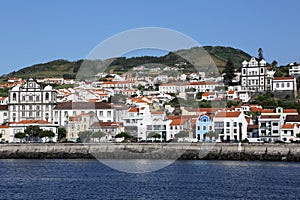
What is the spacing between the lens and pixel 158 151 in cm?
5106

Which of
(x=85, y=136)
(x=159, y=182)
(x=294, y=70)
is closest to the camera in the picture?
(x=159, y=182)

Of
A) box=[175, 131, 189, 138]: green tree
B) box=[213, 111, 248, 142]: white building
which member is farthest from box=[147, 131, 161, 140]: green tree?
box=[213, 111, 248, 142]: white building

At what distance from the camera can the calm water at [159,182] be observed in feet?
A: 88.1

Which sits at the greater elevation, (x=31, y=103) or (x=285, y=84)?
(x=285, y=84)

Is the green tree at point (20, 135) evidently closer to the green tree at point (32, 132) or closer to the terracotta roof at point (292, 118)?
the green tree at point (32, 132)

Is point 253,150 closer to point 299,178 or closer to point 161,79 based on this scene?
point 299,178

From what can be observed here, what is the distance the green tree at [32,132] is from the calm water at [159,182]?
22192 millimetres

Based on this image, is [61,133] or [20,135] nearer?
[20,135]

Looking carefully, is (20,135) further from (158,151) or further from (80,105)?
(158,151)

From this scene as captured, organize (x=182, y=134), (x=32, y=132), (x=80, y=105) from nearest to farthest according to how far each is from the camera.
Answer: (x=182, y=134) < (x=32, y=132) < (x=80, y=105)

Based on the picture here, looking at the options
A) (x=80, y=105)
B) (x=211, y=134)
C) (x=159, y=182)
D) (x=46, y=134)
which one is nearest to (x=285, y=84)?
(x=80, y=105)

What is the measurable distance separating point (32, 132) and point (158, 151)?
18380 mm

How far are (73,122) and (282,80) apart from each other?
1339 inches

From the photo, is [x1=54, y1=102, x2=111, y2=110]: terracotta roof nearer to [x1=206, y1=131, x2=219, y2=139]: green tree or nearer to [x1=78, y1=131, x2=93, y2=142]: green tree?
[x1=78, y1=131, x2=93, y2=142]: green tree
